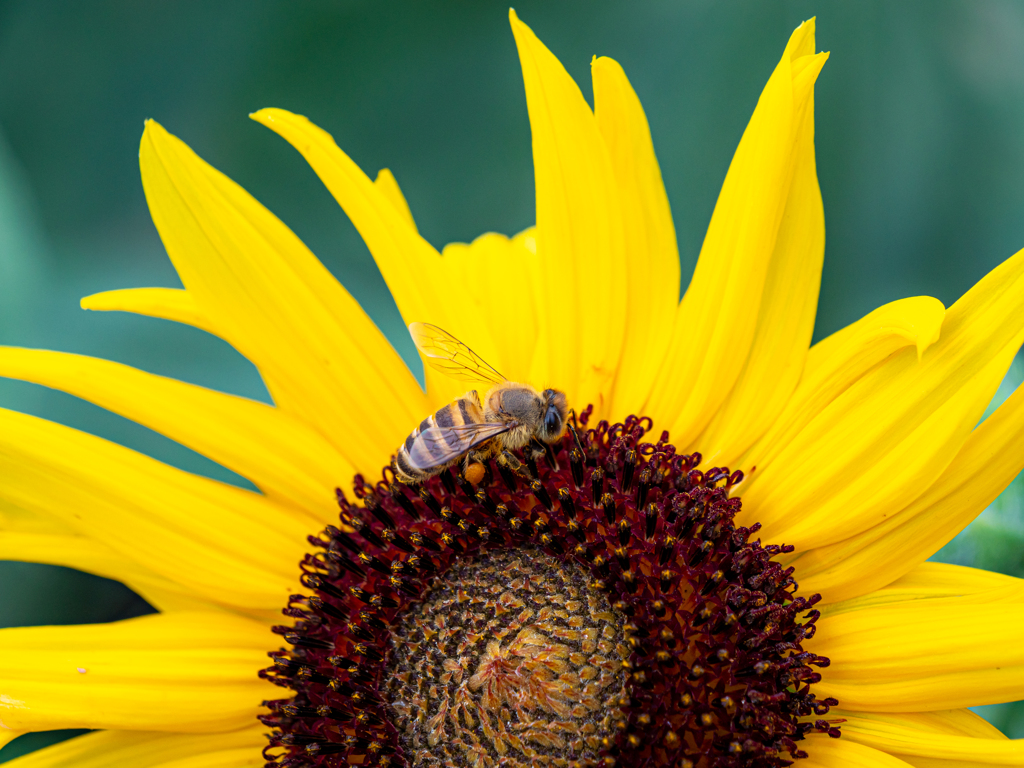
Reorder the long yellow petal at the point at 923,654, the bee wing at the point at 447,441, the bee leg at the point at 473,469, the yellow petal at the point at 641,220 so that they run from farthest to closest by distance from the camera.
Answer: the bee leg at the point at 473,469
the yellow petal at the point at 641,220
the bee wing at the point at 447,441
the long yellow petal at the point at 923,654

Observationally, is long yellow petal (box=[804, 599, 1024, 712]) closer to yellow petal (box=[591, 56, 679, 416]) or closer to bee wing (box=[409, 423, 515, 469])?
yellow petal (box=[591, 56, 679, 416])

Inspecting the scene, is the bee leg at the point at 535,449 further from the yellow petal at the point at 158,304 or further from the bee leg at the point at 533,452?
the yellow petal at the point at 158,304

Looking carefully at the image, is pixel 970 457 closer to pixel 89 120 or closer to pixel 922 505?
pixel 922 505

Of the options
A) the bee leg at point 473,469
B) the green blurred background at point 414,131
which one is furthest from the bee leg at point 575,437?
the green blurred background at point 414,131

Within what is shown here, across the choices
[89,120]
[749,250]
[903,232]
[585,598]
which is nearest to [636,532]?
[585,598]

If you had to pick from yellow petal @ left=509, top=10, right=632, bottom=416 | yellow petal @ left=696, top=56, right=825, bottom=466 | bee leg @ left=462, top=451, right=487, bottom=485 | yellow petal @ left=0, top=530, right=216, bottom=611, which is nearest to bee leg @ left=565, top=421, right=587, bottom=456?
yellow petal @ left=509, top=10, right=632, bottom=416

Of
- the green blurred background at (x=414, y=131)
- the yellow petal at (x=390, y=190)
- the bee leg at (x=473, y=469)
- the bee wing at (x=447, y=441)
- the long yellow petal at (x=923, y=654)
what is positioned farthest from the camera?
the green blurred background at (x=414, y=131)

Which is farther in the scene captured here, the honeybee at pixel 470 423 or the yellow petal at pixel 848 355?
the honeybee at pixel 470 423
